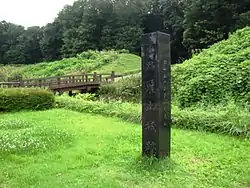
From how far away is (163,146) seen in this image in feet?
21.7

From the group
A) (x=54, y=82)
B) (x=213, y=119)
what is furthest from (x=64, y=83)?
(x=213, y=119)

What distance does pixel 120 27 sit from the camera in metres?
52.2

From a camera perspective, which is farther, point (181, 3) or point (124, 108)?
point (181, 3)

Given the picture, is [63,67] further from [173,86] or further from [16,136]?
[16,136]

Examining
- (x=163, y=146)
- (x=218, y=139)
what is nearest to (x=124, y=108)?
(x=218, y=139)

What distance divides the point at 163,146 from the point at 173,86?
958 cm

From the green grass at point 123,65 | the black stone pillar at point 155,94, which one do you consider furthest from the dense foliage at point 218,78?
the green grass at point 123,65

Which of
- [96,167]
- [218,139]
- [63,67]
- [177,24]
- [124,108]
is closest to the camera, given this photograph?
[96,167]

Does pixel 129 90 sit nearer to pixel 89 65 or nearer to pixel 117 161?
pixel 117 161

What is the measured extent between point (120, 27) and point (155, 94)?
154ft

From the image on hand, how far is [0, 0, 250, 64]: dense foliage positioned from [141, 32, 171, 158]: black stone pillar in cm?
2539

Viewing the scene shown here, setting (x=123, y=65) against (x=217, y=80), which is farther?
(x=123, y=65)

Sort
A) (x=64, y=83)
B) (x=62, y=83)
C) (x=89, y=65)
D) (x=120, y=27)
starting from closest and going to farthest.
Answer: (x=62, y=83)
(x=64, y=83)
(x=89, y=65)
(x=120, y=27)

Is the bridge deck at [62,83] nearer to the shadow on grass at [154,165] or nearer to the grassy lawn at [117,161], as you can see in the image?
the grassy lawn at [117,161]
